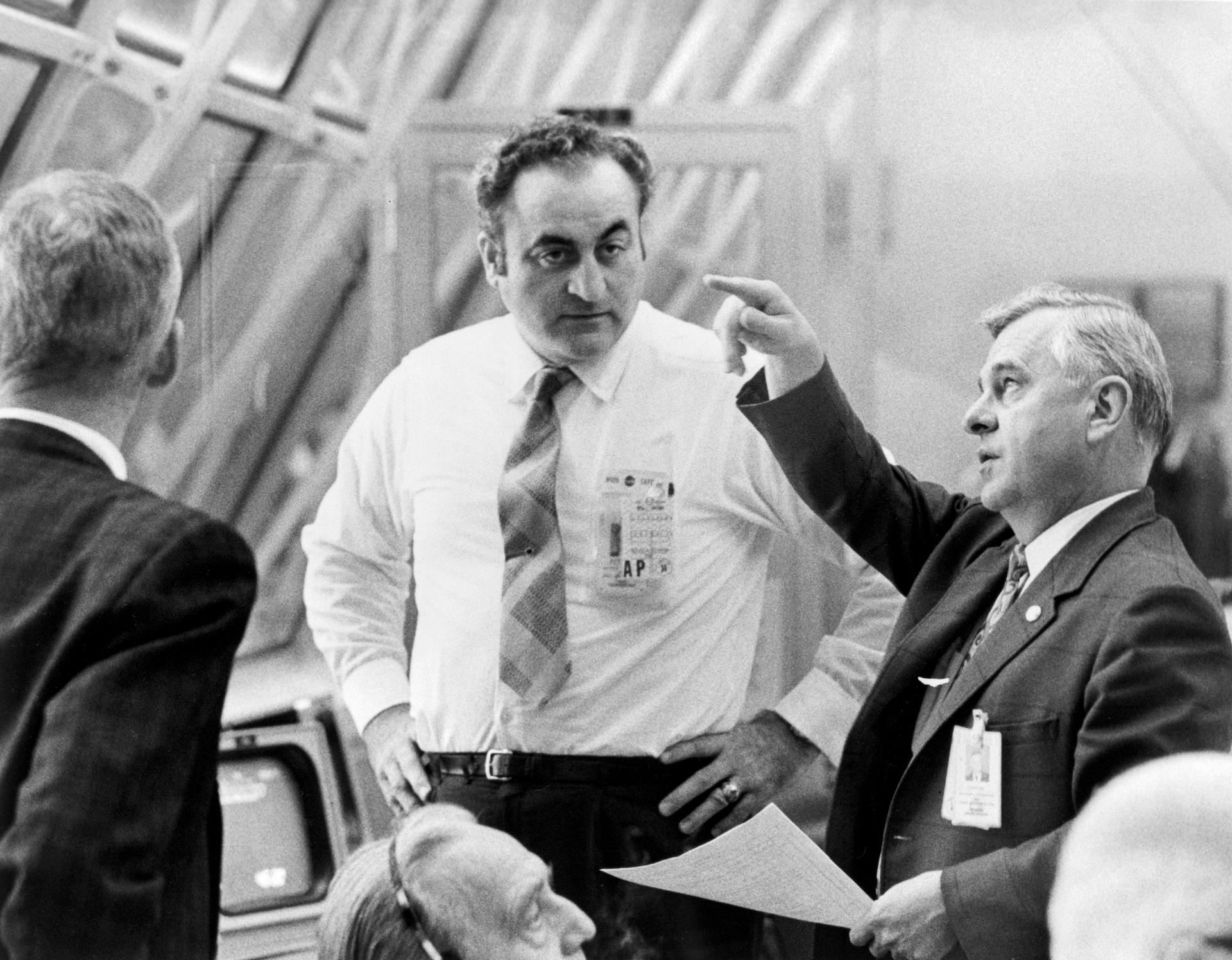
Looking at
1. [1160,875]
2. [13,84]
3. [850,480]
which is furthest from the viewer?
[13,84]

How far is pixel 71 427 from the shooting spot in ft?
5.30

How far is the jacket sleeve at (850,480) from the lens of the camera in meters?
2.24

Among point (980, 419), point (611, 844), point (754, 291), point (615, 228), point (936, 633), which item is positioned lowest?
point (611, 844)

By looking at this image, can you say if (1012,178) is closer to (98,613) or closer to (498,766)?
(498,766)

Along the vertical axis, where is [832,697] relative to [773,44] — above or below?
below

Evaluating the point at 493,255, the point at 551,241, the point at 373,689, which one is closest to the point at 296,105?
the point at 493,255

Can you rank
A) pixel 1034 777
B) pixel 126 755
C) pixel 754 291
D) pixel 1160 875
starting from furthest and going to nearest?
pixel 754 291, pixel 1034 777, pixel 126 755, pixel 1160 875

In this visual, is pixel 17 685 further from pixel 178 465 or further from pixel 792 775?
pixel 178 465

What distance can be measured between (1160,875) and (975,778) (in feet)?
2.72

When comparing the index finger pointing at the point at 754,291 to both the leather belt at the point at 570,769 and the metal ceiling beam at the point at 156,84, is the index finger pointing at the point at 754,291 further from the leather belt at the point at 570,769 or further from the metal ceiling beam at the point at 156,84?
the metal ceiling beam at the point at 156,84

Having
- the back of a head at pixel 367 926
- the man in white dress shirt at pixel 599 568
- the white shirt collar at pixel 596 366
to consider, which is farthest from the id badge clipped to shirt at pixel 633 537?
the back of a head at pixel 367 926

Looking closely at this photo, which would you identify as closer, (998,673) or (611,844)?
(998,673)

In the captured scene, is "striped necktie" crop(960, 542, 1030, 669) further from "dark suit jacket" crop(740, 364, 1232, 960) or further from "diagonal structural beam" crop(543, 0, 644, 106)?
"diagonal structural beam" crop(543, 0, 644, 106)

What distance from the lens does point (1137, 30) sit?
10.5 feet
